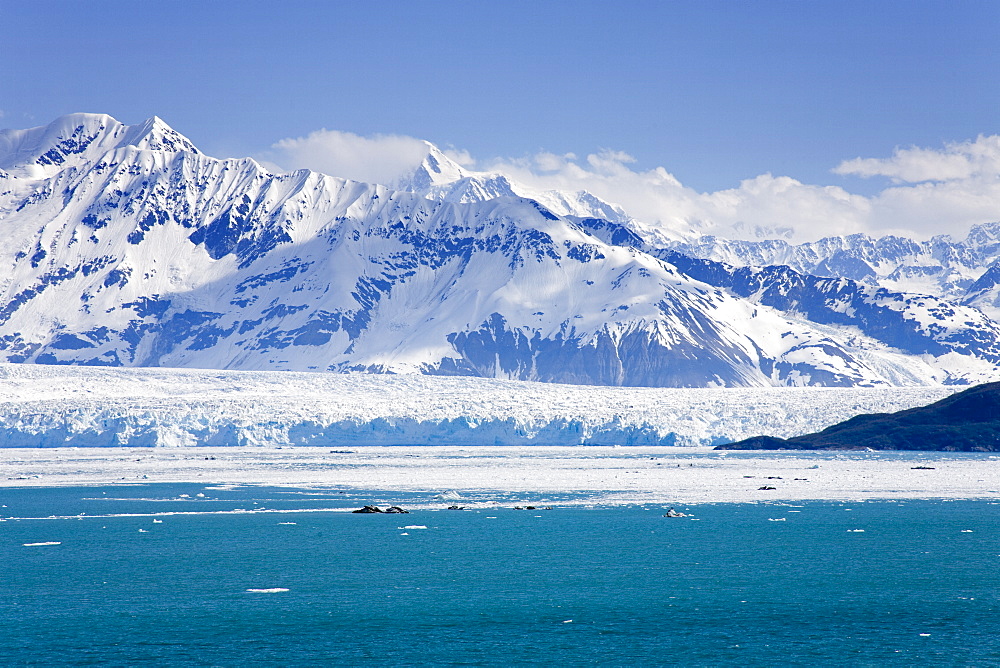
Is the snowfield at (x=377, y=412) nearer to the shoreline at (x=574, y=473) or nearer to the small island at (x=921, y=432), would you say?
the shoreline at (x=574, y=473)

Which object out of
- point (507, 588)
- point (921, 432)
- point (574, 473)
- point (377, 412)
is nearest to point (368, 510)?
point (507, 588)

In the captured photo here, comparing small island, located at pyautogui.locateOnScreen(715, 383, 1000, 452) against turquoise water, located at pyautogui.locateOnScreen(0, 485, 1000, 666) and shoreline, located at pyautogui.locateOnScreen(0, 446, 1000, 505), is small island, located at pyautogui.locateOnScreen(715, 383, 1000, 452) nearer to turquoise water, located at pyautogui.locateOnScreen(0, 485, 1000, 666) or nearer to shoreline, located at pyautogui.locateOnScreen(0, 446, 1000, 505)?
shoreline, located at pyautogui.locateOnScreen(0, 446, 1000, 505)

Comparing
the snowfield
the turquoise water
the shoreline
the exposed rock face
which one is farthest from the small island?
the exposed rock face

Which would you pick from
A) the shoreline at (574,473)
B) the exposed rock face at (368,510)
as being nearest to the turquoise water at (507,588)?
the exposed rock face at (368,510)

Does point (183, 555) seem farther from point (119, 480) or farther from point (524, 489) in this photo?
point (119, 480)

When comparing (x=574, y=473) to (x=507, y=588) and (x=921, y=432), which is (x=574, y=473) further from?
(x=921, y=432)
